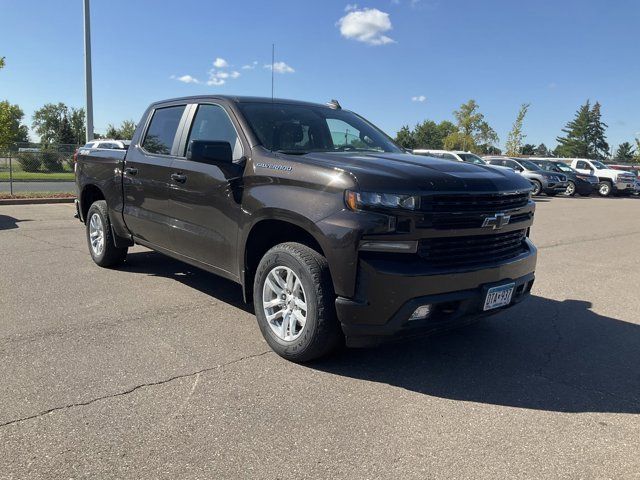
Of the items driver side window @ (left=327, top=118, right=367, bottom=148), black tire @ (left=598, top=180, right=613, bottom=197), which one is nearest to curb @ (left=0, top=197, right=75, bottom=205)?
driver side window @ (left=327, top=118, right=367, bottom=148)

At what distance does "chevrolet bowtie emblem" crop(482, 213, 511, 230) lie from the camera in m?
3.69

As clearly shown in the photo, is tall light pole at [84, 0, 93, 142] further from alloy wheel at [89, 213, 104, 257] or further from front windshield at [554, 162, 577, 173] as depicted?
front windshield at [554, 162, 577, 173]

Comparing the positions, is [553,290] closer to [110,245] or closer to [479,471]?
[479,471]

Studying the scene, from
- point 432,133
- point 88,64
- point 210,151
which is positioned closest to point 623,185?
point 88,64

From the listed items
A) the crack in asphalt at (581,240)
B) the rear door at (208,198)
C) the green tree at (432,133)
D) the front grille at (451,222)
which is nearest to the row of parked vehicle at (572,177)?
the crack in asphalt at (581,240)

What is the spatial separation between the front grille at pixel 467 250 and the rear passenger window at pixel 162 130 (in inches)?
114

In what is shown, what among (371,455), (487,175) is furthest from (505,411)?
(487,175)

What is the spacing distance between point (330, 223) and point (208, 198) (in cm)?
149

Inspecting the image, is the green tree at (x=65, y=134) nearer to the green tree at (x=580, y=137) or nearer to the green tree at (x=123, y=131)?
the green tree at (x=123, y=131)

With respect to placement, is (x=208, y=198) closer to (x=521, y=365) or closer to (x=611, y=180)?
(x=521, y=365)

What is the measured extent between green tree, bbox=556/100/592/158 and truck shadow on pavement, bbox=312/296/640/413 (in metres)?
122

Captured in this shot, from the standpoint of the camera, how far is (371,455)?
274 cm

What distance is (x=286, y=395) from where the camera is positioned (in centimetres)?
338

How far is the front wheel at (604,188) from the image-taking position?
28.9 metres
